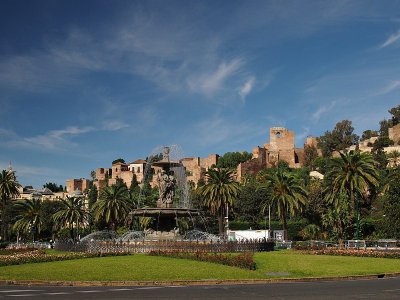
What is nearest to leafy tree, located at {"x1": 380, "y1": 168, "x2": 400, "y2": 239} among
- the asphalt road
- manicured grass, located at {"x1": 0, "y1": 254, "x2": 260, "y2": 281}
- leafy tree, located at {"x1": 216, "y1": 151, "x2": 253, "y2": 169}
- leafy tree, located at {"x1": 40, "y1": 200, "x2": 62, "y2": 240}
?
manicured grass, located at {"x1": 0, "y1": 254, "x2": 260, "y2": 281}

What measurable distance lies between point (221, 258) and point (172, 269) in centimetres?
399

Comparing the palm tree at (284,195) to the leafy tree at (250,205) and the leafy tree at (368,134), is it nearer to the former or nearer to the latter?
the leafy tree at (250,205)

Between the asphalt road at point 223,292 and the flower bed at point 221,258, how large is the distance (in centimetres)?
515

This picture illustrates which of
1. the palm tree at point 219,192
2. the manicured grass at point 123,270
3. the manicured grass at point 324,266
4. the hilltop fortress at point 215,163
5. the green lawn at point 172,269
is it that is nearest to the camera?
the manicured grass at point 123,270

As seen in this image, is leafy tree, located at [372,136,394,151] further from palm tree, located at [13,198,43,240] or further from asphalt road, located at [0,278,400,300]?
asphalt road, located at [0,278,400,300]

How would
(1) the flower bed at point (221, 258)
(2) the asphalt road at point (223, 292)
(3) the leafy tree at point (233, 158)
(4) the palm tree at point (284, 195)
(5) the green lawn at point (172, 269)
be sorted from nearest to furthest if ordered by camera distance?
(2) the asphalt road at point (223, 292), (5) the green lawn at point (172, 269), (1) the flower bed at point (221, 258), (4) the palm tree at point (284, 195), (3) the leafy tree at point (233, 158)

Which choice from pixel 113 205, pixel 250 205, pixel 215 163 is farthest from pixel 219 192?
pixel 215 163

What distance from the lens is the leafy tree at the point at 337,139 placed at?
140m

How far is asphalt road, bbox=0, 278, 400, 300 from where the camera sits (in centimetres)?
1641

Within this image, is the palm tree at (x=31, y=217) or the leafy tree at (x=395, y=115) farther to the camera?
the leafy tree at (x=395, y=115)

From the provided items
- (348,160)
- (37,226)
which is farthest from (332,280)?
(37,226)

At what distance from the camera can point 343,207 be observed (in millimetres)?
60250

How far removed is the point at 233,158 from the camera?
15312 cm

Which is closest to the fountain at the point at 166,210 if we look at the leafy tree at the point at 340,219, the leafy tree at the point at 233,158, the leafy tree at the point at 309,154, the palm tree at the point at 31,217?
the leafy tree at the point at 340,219
